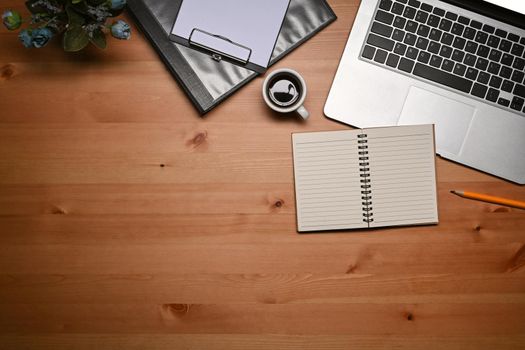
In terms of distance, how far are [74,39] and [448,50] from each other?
0.67 metres

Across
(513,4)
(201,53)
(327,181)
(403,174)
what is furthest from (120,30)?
(513,4)

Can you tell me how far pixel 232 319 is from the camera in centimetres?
Result: 87

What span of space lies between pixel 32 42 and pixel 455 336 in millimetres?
925

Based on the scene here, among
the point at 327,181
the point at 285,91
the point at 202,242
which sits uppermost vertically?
the point at 285,91

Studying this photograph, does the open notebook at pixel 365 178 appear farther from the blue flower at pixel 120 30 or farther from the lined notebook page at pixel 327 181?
the blue flower at pixel 120 30

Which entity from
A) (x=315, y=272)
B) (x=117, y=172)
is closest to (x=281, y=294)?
(x=315, y=272)

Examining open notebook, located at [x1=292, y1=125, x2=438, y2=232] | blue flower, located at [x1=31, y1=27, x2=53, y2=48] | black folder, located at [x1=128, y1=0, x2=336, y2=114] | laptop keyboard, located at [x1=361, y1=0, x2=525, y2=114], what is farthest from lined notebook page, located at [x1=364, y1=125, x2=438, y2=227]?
blue flower, located at [x1=31, y1=27, x2=53, y2=48]

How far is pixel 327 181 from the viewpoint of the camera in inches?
34.4

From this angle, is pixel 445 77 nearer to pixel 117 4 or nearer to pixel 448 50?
pixel 448 50

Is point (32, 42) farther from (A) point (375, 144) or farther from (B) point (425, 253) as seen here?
(B) point (425, 253)

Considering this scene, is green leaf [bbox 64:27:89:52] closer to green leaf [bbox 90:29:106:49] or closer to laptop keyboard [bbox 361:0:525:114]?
green leaf [bbox 90:29:106:49]

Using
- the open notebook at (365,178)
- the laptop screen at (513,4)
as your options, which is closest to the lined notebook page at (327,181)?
the open notebook at (365,178)

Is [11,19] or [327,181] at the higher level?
[11,19]

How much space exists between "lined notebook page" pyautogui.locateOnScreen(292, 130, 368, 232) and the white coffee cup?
0.06 metres
